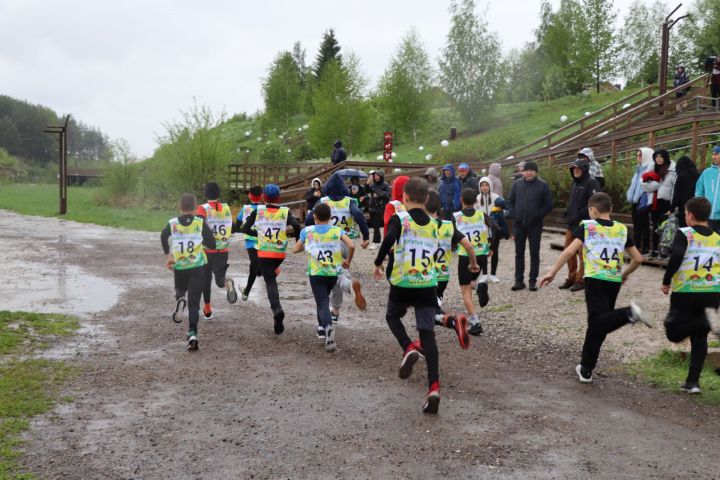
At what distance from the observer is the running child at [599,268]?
266 inches

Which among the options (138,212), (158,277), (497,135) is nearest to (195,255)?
(158,277)

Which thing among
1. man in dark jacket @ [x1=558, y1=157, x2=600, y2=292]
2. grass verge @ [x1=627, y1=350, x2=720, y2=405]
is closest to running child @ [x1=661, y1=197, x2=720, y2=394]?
grass verge @ [x1=627, y1=350, x2=720, y2=405]

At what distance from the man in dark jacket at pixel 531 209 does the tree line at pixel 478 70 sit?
37980 millimetres

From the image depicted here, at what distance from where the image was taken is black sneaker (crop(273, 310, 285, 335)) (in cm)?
874

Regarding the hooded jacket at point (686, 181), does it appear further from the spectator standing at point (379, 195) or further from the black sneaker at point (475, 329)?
the spectator standing at point (379, 195)

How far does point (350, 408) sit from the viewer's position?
592 centimetres

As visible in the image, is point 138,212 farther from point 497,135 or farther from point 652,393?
point 652,393

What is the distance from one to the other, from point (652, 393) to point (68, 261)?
45.1 feet

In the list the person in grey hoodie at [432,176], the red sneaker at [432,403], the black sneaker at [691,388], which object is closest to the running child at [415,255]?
the red sneaker at [432,403]

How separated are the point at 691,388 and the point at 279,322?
4632 mm

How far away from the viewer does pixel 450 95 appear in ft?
173

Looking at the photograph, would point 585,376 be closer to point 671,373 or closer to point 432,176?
point 671,373

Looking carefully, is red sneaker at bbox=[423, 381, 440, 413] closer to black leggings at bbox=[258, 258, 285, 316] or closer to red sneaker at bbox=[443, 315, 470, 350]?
red sneaker at bbox=[443, 315, 470, 350]

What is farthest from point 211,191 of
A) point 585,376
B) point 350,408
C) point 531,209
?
point 585,376
